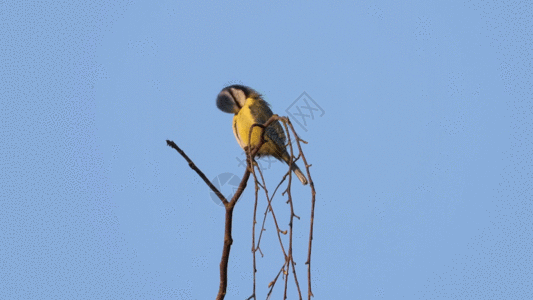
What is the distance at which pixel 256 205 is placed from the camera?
2.59ft

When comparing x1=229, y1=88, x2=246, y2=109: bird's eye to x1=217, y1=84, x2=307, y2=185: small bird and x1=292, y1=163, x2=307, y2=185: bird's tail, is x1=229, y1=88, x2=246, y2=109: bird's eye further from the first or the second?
x1=292, y1=163, x2=307, y2=185: bird's tail

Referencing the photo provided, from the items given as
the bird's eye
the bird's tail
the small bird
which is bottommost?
the bird's tail

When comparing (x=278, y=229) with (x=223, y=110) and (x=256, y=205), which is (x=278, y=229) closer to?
(x=256, y=205)

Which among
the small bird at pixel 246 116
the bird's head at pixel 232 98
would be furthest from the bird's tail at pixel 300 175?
the bird's head at pixel 232 98

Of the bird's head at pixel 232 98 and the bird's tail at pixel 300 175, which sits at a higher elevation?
the bird's head at pixel 232 98

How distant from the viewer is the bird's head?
1558 millimetres

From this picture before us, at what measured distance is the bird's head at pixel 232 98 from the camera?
5.11 feet

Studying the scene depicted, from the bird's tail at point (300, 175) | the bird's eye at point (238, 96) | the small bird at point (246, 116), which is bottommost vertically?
the bird's tail at point (300, 175)

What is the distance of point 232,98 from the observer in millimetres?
1565

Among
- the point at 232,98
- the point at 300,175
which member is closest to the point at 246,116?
the point at 232,98

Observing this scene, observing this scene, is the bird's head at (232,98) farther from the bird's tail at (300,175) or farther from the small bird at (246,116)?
the bird's tail at (300,175)

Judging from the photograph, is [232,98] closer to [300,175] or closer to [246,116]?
[246,116]

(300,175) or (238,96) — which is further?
(238,96)

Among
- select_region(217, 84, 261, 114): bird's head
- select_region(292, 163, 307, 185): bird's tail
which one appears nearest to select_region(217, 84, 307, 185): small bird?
select_region(217, 84, 261, 114): bird's head
